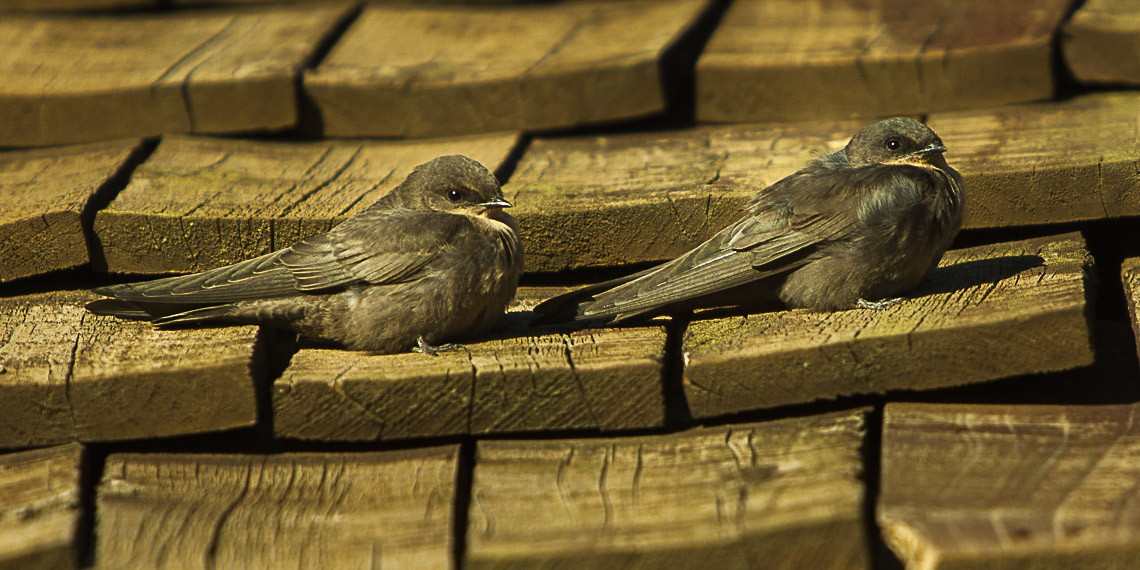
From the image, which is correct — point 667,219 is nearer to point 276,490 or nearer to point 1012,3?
point 276,490

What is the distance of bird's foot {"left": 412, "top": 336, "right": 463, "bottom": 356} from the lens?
428cm

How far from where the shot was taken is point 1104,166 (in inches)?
180

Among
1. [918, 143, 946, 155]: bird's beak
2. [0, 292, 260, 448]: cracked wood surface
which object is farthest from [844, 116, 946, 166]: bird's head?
[0, 292, 260, 448]: cracked wood surface

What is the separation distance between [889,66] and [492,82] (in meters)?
1.82

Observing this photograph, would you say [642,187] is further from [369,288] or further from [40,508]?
[40,508]

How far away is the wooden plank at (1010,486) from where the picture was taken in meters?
2.99

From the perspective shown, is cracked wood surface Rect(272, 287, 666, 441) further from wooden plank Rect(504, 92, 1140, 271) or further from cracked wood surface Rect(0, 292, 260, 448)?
wooden plank Rect(504, 92, 1140, 271)

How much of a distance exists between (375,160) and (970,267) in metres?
2.63

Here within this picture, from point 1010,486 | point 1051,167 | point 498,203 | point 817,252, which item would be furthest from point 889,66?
point 1010,486

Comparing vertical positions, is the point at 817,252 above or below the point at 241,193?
below

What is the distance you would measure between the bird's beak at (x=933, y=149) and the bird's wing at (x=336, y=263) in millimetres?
1795

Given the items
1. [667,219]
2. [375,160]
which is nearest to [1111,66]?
[667,219]

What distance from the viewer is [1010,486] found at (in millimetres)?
3252

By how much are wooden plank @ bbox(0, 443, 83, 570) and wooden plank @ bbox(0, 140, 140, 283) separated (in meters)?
1.07
